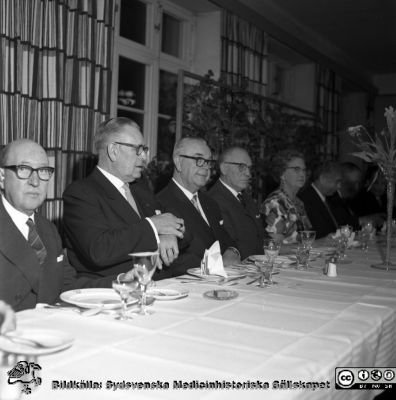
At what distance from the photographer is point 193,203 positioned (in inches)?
136

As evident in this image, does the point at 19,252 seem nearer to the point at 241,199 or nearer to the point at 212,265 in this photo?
the point at 212,265

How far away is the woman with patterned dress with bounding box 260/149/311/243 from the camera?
4.19m

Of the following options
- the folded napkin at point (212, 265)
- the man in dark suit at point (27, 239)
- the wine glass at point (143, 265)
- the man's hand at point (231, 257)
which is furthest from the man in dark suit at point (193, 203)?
the wine glass at point (143, 265)

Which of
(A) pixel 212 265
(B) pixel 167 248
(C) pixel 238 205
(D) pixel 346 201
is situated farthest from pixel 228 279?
(D) pixel 346 201

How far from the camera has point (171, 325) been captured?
4.82 ft

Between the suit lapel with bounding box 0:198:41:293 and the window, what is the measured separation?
3125 mm

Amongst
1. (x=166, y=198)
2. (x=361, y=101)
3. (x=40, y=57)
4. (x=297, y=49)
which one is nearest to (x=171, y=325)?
(x=166, y=198)

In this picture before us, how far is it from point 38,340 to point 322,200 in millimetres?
4354

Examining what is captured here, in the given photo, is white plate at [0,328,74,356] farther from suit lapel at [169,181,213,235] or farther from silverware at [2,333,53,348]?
suit lapel at [169,181,213,235]

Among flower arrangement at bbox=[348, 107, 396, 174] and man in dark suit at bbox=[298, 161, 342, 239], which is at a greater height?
flower arrangement at bbox=[348, 107, 396, 174]

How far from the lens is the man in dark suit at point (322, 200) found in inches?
201

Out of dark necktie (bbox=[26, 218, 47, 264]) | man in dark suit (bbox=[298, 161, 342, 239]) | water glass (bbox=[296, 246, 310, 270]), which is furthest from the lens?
man in dark suit (bbox=[298, 161, 342, 239])

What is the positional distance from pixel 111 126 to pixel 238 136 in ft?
9.48

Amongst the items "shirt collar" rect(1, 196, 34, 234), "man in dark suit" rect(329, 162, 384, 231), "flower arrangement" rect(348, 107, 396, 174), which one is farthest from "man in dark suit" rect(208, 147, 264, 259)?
"shirt collar" rect(1, 196, 34, 234)
